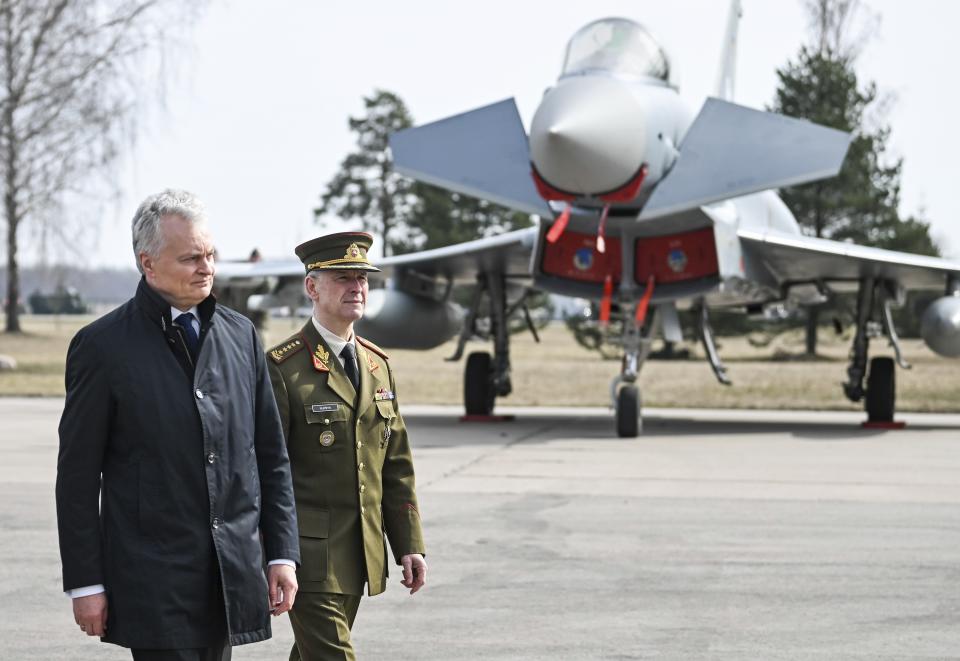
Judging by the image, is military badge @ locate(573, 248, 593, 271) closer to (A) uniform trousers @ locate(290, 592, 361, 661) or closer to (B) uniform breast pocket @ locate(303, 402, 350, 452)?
(B) uniform breast pocket @ locate(303, 402, 350, 452)

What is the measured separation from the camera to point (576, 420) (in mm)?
17500

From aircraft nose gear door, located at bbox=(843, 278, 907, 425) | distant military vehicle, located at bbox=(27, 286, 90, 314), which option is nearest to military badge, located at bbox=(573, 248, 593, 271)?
aircraft nose gear door, located at bbox=(843, 278, 907, 425)

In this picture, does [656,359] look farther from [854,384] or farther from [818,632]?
[818,632]

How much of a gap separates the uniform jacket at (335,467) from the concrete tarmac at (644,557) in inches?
53.4

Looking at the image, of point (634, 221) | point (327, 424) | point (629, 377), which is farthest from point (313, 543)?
point (629, 377)

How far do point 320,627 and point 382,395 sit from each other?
0.73m

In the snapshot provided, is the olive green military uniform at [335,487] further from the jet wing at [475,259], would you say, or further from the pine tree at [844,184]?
the pine tree at [844,184]

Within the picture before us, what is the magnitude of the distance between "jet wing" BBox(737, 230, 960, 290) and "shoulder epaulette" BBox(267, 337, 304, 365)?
36.3 feet

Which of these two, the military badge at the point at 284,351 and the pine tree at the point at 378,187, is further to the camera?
the pine tree at the point at 378,187

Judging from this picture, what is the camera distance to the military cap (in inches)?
156

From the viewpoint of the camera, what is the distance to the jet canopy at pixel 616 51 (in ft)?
42.4

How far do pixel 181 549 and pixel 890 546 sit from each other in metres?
5.46

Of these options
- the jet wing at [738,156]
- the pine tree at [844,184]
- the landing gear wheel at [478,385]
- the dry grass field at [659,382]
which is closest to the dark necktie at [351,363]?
the jet wing at [738,156]

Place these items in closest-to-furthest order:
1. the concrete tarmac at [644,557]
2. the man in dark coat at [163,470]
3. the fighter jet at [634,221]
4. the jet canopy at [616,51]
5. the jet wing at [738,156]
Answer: the man in dark coat at [163,470]
the concrete tarmac at [644,557]
the fighter jet at [634,221]
the jet wing at [738,156]
the jet canopy at [616,51]
